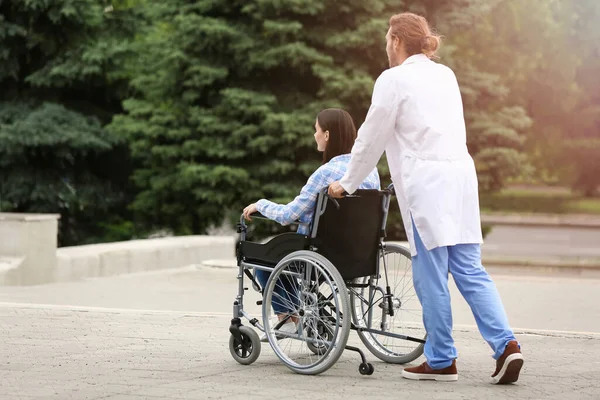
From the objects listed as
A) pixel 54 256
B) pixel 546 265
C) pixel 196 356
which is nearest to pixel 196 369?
pixel 196 356

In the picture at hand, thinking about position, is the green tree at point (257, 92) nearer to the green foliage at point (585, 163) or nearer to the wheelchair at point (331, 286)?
the wheelchair at point (331, 286)

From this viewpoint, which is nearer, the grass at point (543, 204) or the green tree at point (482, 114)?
the green tree at point (482, 114)

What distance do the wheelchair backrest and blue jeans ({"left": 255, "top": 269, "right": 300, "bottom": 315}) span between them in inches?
10.8

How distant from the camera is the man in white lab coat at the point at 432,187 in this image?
22.6 ft

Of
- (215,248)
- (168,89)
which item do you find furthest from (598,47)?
(215,248)

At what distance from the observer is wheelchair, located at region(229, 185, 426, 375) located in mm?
7023

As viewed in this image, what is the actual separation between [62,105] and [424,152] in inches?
666

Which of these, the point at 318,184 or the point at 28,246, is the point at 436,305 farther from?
the point at 28,246

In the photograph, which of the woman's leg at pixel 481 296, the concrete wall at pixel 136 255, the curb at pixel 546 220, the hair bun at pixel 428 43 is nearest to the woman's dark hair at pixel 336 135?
the hair bun at pixel 428 43

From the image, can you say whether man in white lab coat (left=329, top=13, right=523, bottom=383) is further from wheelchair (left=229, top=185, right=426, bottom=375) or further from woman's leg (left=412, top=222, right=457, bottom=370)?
wheelchair (left=229, top=185, right=426, bottom=375)

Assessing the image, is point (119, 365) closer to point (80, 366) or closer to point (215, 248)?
point (80, 366)

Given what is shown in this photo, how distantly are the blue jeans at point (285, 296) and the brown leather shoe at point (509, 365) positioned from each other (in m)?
1.20

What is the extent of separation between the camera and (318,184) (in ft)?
24.2

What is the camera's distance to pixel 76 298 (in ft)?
39.3
